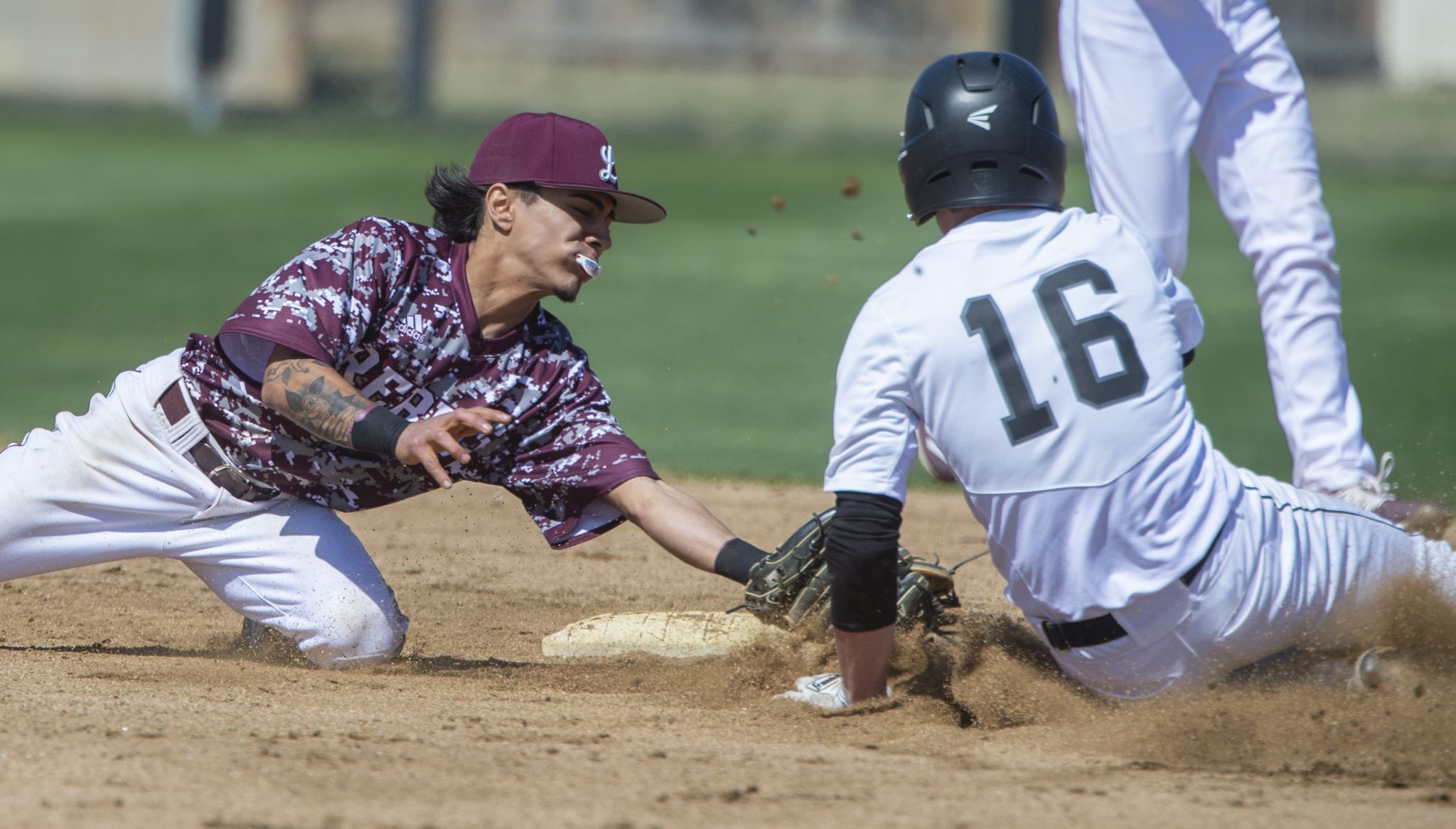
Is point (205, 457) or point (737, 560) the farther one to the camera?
point (205, 457)

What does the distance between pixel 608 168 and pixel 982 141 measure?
1198mm

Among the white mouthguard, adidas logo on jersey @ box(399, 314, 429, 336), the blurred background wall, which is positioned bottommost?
adidas logo on jersey @ box(399, 314, 429, 336)

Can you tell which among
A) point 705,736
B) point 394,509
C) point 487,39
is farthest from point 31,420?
point 487,39

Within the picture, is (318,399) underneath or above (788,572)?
above

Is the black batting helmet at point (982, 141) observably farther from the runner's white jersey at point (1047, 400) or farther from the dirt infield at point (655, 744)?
the dirt infield at point (655, 744)

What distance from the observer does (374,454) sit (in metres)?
3.87

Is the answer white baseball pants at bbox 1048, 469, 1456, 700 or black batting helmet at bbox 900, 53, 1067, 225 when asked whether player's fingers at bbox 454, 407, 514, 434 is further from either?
white baseball pants at bbox 1048, 469, 1456, 700

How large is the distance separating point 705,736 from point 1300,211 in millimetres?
2372

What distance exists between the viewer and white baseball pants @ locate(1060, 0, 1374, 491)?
14.5 ft

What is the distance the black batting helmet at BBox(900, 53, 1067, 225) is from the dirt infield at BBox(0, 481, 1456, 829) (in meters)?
1.08

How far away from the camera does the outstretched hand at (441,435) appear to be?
3.47m

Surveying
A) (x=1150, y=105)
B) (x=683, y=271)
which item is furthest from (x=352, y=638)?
(x=683, y=271)

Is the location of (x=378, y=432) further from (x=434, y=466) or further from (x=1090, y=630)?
(x=1090, y=630)

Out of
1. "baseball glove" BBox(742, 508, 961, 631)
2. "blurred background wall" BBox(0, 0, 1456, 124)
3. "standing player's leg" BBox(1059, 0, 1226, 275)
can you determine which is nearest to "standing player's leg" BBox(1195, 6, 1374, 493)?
"standing player's leg" BBox(1059, 0, 1226, 275)
